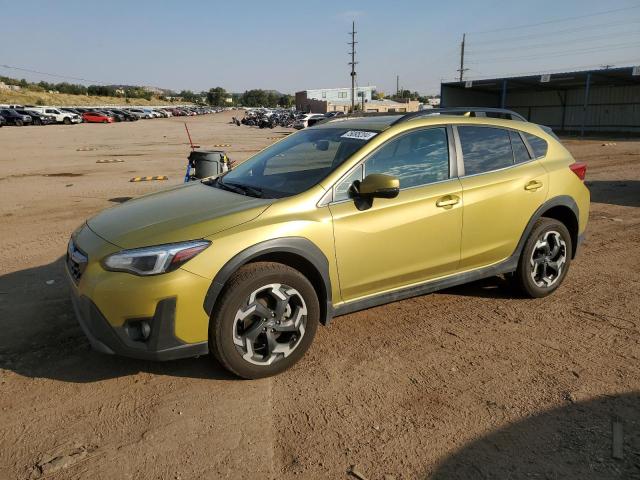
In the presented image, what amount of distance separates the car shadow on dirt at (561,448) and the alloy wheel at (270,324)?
1.23 m

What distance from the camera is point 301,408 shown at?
2.99m

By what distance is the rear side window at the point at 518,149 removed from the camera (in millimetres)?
4473

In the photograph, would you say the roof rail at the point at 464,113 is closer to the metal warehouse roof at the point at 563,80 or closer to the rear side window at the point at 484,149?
the rear side window at the point at 484,149

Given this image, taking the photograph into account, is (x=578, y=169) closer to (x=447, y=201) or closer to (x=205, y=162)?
(x=447, y=201)

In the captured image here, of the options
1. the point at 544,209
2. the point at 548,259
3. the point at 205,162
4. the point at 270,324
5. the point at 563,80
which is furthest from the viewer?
the point at 563,80

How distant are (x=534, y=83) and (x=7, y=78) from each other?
372 feet

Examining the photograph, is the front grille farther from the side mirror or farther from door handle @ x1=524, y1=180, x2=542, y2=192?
door handle @ x1=524, y1=180, x2=542, y2=192

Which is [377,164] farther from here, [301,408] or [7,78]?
[7,78]

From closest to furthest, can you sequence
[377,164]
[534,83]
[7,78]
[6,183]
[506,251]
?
[377,164], [506,251], [6,183], [534,83], [7,78]

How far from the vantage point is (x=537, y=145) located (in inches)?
183

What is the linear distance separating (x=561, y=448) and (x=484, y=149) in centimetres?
252

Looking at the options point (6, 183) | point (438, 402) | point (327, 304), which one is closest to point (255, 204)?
point (327, 304)

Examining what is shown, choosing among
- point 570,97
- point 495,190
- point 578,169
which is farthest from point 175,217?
point 570,97

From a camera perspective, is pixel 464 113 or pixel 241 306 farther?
pixel 464 113
